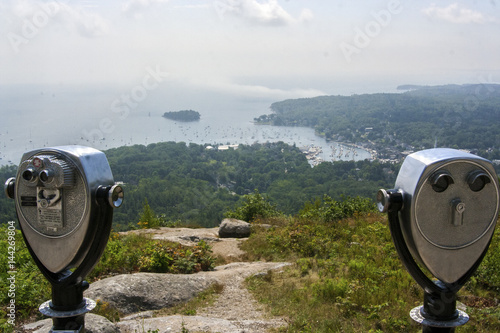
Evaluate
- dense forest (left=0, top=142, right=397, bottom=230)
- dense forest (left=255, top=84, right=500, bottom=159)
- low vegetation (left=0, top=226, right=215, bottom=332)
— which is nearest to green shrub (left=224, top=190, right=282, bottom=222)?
low vegetation (left=0, top=226, right=215, bottom=332)

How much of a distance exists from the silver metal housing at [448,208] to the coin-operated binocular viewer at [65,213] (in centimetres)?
202

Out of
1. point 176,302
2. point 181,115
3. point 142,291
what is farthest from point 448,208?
point 181,115

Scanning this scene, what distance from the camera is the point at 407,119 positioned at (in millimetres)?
67250

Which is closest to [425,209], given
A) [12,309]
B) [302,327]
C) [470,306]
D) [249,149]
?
[302,327]

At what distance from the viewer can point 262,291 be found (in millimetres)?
6051

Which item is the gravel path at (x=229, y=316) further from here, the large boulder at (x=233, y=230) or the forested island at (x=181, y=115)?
the forested island at (x=181, y=115)

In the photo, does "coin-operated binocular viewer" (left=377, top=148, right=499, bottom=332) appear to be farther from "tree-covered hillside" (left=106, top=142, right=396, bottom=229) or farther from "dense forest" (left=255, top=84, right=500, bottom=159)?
"dense forest" (left=255, top=84, right=500, bottom=159)

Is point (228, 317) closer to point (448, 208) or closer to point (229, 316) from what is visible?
point (229, 316)

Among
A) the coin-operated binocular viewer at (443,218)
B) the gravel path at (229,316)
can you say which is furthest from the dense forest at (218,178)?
the coin-operated binocular viewer at (443,218)

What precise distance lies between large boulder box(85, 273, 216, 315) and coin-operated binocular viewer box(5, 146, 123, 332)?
7.60ft

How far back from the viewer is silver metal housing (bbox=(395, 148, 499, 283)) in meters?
2.52

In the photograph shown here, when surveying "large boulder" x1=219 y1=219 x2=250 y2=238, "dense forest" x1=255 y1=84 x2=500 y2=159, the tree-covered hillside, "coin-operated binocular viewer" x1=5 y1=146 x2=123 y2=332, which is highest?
"dense forest" x1=255 y1=84 x2=500 y2=159

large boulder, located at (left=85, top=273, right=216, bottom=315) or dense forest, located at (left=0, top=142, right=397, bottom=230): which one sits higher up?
large boulder, located at (left=85, top=273, right=216, bottom=315)

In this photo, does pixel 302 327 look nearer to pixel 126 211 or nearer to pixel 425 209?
pixel 425 209
